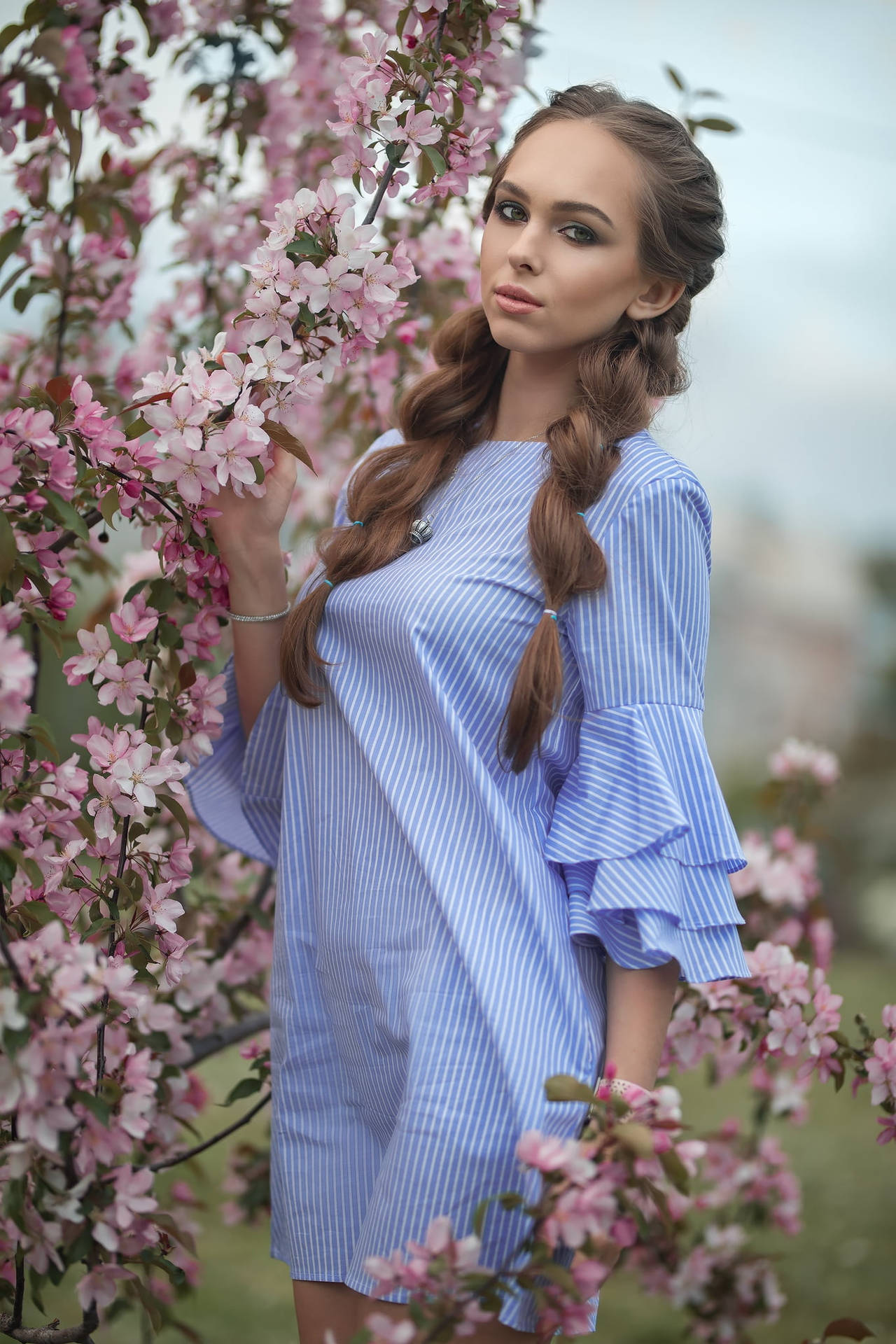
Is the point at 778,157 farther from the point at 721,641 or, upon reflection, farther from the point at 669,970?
the point at 669,970

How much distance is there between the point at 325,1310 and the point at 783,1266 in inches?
84.2

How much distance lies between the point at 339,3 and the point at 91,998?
75.0 inches

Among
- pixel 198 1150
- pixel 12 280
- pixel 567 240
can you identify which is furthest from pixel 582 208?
pixel 198 1150

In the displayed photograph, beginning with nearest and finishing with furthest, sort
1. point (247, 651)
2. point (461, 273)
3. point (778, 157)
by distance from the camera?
point (247, 651)
point (461, 273)
point (778, 157)

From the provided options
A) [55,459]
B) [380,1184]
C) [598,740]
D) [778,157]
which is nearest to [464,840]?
[598,740]

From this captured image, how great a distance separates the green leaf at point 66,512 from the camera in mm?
1165

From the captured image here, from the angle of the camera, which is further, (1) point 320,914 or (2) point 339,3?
(2) point 339,3

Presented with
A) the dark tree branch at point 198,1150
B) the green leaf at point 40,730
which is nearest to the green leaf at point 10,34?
the green leaf at point 40,730

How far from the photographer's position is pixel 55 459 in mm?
1175

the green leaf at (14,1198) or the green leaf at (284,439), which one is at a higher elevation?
the green leaf at (284,439)

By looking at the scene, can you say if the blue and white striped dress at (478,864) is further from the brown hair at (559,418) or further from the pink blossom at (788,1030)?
the pink blossom at (788,1030)

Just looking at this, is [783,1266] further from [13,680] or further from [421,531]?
[13,680]

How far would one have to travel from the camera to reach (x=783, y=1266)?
3.09 m

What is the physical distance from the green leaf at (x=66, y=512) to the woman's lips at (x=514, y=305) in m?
0.51
